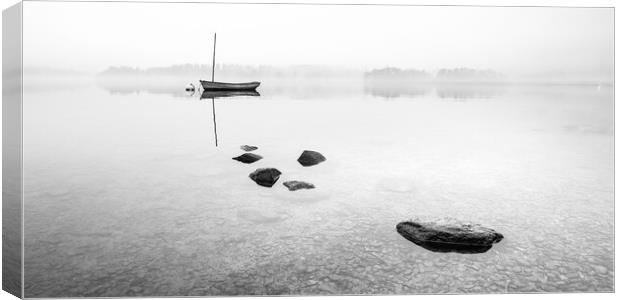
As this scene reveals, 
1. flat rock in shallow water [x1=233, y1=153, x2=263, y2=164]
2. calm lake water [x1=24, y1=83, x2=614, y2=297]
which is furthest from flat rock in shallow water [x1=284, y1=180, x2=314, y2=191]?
flat rock in shallow water [x1=233, y1=153, x2=263, y2=164]

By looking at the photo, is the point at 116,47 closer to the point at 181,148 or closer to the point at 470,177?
the point at 181,148

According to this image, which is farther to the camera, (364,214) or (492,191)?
(492,191)

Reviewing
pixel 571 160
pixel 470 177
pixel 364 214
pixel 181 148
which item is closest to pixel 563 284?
pixel 364 214

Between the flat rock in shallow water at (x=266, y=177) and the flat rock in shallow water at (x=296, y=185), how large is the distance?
12.2 inches

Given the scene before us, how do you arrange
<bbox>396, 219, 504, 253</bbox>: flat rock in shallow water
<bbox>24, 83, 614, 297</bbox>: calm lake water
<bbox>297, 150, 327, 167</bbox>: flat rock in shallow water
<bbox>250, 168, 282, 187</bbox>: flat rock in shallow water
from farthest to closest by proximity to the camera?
<bbox>297, 150, 327, 167</bbox>: flat rock in shallow water → <bbox>250, 168, 282, 187</bbox>: flat rock in shallow water → <bbox>396, 219, 504, 253</bbox>: flat rock in shallow water → <bbox>24, 83, 614, 297</bbox>: calm lake water

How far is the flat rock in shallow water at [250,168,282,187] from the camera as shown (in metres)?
9.20

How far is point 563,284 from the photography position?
209 inches

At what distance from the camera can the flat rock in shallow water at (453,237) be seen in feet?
20.0

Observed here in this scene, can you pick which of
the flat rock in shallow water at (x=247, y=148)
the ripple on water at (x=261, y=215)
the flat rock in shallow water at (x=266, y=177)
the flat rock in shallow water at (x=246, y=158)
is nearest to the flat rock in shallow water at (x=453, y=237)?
the ripple on water at (x=261, y=215)

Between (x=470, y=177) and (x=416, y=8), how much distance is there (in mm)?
4771

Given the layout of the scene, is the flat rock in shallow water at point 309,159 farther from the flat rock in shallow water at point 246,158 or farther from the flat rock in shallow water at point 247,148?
the flat rock in shallow water at point 247,148

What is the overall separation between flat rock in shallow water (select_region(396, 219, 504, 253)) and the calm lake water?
162 millimetres

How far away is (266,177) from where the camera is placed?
9.26 meters

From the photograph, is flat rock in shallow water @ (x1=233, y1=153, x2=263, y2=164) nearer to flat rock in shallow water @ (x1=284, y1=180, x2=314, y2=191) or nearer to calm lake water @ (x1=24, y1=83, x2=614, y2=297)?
calm lake water @ (x1=24, y1=83, x2=614, y2=297)
